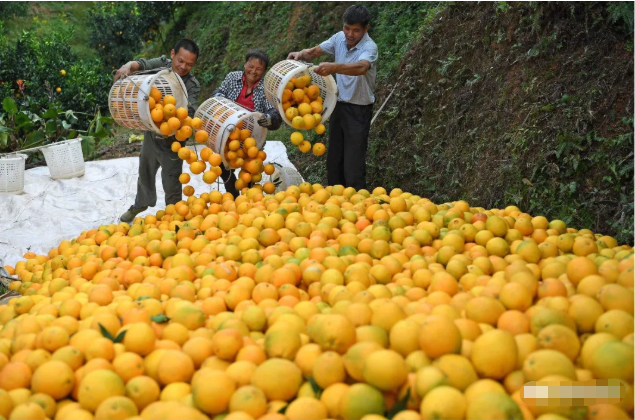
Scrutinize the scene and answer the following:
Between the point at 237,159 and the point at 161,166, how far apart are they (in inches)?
51.9

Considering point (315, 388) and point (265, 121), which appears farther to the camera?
point (265, 121)

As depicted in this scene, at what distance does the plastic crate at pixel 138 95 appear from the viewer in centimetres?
439

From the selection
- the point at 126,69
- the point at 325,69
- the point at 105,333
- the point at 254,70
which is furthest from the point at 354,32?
the point at 105,333

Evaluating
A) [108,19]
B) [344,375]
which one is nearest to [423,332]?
[344,375]

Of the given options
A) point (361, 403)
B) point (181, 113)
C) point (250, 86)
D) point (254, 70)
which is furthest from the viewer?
point (250, 86)

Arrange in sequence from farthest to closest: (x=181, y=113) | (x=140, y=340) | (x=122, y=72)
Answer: (x=122, y=72)
(x=181, y=113)
(x=140, y=340)

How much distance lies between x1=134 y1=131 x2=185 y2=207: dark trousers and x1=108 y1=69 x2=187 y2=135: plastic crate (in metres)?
0.74

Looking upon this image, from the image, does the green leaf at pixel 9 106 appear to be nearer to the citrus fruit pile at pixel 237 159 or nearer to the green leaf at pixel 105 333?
the citrus fruit pile at pixel 237 159

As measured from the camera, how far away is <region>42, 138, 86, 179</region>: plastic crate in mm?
7500

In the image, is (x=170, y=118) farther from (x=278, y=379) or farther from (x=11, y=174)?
(x=11, y=174)

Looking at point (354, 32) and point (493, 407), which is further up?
point (354, 32)

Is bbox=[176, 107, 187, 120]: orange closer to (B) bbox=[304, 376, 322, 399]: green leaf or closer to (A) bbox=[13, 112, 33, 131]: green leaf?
(B) bbox=[304, 376, 322, 399]: green leaf

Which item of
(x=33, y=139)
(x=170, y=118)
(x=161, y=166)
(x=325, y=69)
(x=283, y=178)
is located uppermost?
(x=325, y=69)

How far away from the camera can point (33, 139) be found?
847cm
